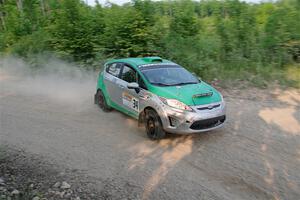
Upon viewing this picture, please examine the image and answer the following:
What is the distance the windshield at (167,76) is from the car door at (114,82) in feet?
3.40

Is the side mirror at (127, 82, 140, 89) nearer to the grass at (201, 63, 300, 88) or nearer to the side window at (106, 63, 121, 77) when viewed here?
the side window at (106, 63, 121, 77)

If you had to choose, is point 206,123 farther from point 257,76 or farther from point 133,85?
point 257,76

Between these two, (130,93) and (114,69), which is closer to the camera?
(130,93)

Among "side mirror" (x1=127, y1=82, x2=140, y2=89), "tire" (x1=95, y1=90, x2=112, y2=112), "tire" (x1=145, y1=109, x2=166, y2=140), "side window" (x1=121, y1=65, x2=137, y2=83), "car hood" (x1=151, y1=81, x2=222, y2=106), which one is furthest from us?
"tire" (x1=95, y1=90, x2=112, y2=112)

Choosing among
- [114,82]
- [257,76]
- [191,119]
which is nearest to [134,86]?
[114,82]

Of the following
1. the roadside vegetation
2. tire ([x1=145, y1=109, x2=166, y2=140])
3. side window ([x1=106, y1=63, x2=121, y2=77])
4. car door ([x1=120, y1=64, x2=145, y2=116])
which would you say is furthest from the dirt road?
the roadside vegetation

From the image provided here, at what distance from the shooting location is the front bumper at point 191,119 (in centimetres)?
707

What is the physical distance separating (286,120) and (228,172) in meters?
3.62

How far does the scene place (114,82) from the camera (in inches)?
360

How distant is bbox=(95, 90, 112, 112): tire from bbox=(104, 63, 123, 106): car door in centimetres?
53

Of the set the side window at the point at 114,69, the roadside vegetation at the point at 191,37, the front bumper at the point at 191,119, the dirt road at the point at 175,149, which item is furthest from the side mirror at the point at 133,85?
the roadside vegetation at the point at 191,37

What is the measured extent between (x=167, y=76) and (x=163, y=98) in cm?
108

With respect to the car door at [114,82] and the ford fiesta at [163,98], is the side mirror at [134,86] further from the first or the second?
the car door at [114,82]

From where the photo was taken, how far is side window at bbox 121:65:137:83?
8418 mm
